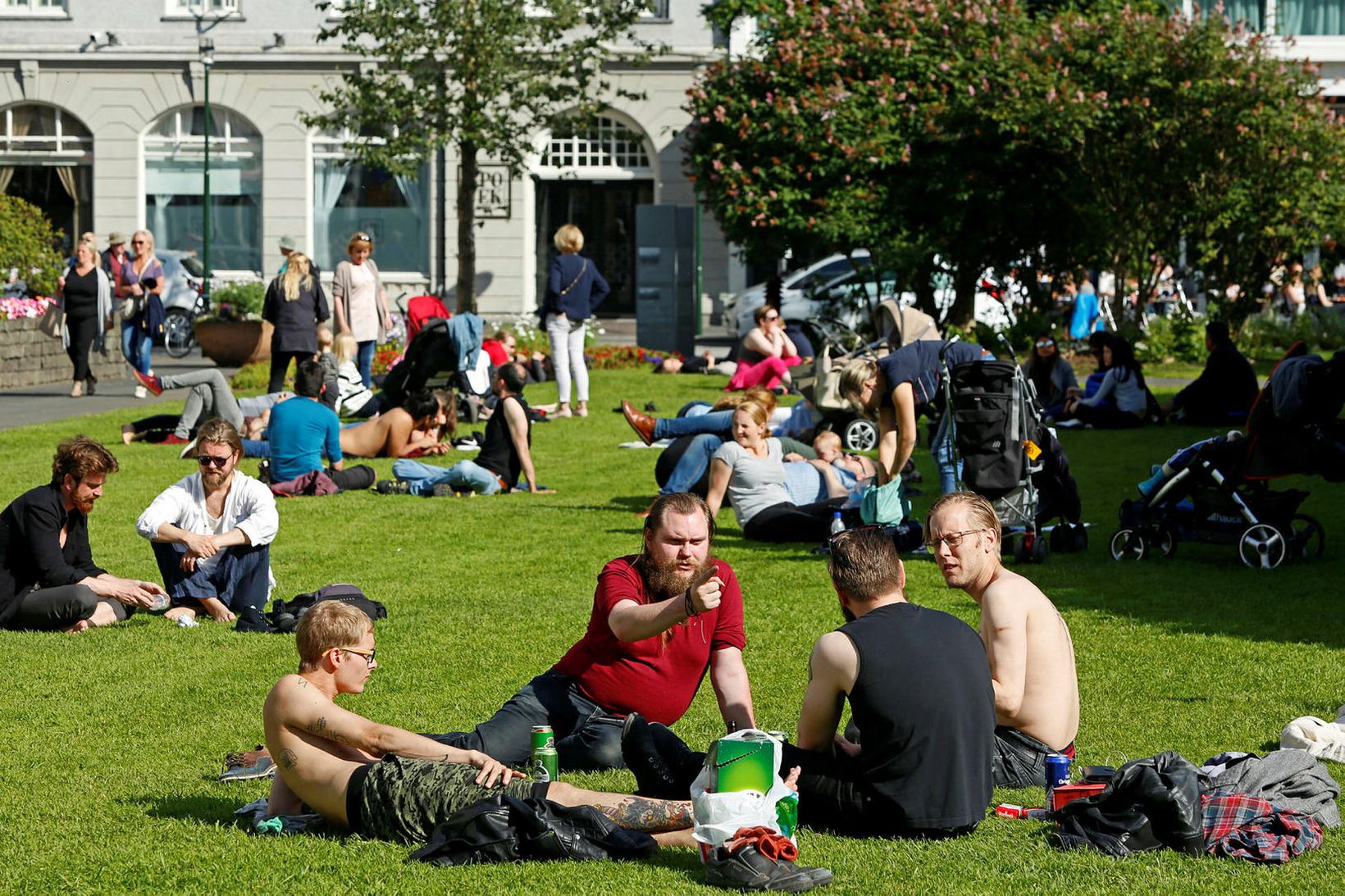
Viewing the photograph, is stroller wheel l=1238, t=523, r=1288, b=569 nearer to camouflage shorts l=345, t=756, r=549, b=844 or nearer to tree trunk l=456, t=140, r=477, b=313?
camouflage shorts l=345, t=756, r=549, b=844

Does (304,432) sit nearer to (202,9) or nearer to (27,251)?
(27,251)

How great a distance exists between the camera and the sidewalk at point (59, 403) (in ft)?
65.4

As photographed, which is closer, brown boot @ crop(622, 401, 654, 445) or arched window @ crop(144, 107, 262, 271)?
brown boot @ crop(622, 401, 654, 445)

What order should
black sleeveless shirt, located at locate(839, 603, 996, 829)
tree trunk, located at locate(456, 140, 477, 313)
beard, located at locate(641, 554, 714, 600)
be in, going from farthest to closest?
tree trunk, located at locate(456, 140, 477, 313) < beard, located at locate(641, 554, 714, 600) < black sleeveless shirt, located at locate(839, 603, 996, 829)

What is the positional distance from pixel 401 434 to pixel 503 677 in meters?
9.13

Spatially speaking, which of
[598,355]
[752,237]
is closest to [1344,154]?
[752,237]

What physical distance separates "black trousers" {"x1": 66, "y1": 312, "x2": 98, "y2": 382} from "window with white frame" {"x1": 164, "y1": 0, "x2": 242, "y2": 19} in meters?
18.9

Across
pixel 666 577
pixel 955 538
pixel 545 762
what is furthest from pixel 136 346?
pixel 955 538

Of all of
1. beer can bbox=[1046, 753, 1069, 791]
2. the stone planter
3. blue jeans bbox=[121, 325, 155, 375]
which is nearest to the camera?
beer can bbox=[1046, 753, 1069, 791]

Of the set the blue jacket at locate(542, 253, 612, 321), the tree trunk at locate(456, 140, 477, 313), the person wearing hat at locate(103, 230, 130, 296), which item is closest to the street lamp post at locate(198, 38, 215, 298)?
the tree trunk at locate(456, 140, 477, 313)

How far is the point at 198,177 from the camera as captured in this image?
3969 cm

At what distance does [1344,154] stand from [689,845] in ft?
76.7

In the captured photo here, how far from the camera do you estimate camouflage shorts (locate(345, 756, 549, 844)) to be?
5.79 metres

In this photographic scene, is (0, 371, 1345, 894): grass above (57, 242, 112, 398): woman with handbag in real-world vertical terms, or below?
below
